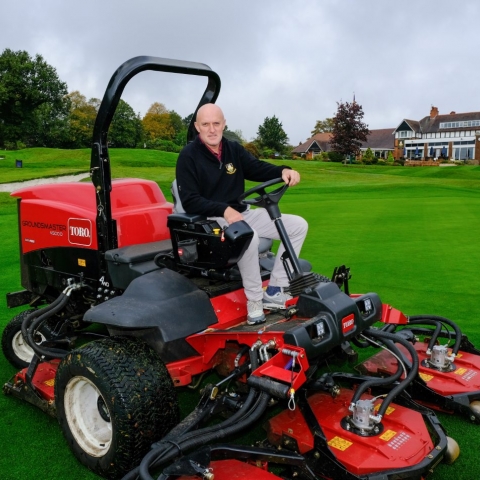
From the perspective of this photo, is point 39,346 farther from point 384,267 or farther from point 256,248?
point 384,267

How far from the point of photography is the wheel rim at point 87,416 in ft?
8.91

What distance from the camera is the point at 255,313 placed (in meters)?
2.95

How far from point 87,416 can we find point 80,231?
44.9 inches

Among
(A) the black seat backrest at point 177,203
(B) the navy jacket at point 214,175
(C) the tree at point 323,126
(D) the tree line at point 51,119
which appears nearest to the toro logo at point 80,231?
(A) the black seat backrest at point 177,203

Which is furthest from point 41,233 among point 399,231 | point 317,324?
point 399,231

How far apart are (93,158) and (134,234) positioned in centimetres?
55

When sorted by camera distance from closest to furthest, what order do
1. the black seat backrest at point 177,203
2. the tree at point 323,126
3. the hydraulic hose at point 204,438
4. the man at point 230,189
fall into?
the hydraulic hose at point 204,438 → the man at point 230,189 → the black seat backrest at point 177,203 → the tree at point 323,126

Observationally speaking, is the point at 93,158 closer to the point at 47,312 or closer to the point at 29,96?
the point at 47,312

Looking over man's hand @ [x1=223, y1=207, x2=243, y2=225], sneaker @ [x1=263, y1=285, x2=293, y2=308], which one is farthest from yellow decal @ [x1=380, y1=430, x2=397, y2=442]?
man's hand @ [x1=223, y1=207, x2=243, y2=225]

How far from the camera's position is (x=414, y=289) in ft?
17.2

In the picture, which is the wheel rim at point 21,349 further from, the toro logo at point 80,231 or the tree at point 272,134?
the tree at point 272,134

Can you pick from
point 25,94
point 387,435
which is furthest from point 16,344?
point 25,94

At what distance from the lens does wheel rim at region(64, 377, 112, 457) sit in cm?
272

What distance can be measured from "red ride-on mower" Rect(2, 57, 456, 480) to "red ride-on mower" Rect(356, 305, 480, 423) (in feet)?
0.85
